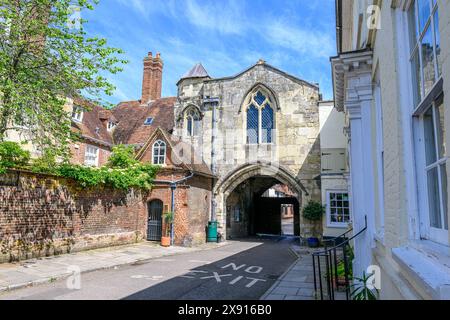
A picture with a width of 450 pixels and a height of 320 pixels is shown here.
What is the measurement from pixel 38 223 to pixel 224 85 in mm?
14673

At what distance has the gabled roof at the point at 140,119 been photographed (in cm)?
2609

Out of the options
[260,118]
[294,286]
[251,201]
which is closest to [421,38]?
[294,286]

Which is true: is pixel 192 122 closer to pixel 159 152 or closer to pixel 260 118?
pixel 159 152

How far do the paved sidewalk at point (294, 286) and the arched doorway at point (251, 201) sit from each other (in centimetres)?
866

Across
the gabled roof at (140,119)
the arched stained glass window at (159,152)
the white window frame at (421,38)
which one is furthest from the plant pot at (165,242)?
the white window frame at (421,38)

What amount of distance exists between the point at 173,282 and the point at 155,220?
32.9 feet

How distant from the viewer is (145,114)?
93.9 feet

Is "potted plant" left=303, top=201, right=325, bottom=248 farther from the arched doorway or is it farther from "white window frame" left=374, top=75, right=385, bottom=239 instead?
"white window frame" left=374, top=75, right=385, bottom=239

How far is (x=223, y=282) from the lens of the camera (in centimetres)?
917

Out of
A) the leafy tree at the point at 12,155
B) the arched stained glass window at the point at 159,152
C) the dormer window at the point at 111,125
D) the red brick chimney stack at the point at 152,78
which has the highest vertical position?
the red brick chimney stack at the point at 152,78

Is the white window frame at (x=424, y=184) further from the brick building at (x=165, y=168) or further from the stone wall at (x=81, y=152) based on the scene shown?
the stone wall at (x=81, y=152)

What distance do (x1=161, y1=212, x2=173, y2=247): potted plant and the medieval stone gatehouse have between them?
393 centimetres
